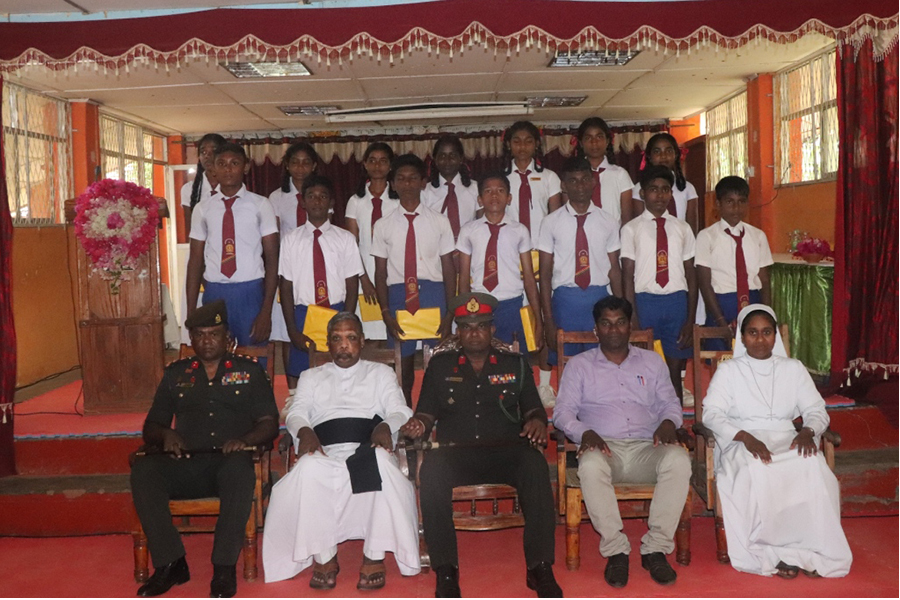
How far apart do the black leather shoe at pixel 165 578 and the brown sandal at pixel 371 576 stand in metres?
0.82

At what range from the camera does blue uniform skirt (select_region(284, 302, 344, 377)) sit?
190 inches

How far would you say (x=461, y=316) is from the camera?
13.2 feet

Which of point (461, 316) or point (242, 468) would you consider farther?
point (461, 316)

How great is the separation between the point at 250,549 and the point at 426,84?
6.16 m

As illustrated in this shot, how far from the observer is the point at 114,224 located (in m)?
5.04

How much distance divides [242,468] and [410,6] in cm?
256

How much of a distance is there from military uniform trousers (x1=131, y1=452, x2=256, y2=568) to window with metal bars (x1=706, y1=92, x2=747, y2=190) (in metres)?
7.18

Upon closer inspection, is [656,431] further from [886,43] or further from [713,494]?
[886,43]

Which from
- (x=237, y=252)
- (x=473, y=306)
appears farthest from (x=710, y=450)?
(x=237, y=252)

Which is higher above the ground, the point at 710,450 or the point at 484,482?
the point at 710,450

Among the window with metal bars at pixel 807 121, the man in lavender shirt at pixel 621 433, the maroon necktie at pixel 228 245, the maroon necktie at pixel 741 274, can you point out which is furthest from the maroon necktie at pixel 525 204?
the window with metal bars at pixel 807 121

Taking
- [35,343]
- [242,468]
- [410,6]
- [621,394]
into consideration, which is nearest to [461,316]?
[621,394]

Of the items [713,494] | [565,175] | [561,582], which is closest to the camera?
[561,582]

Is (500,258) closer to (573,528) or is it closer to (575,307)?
(575,307)
